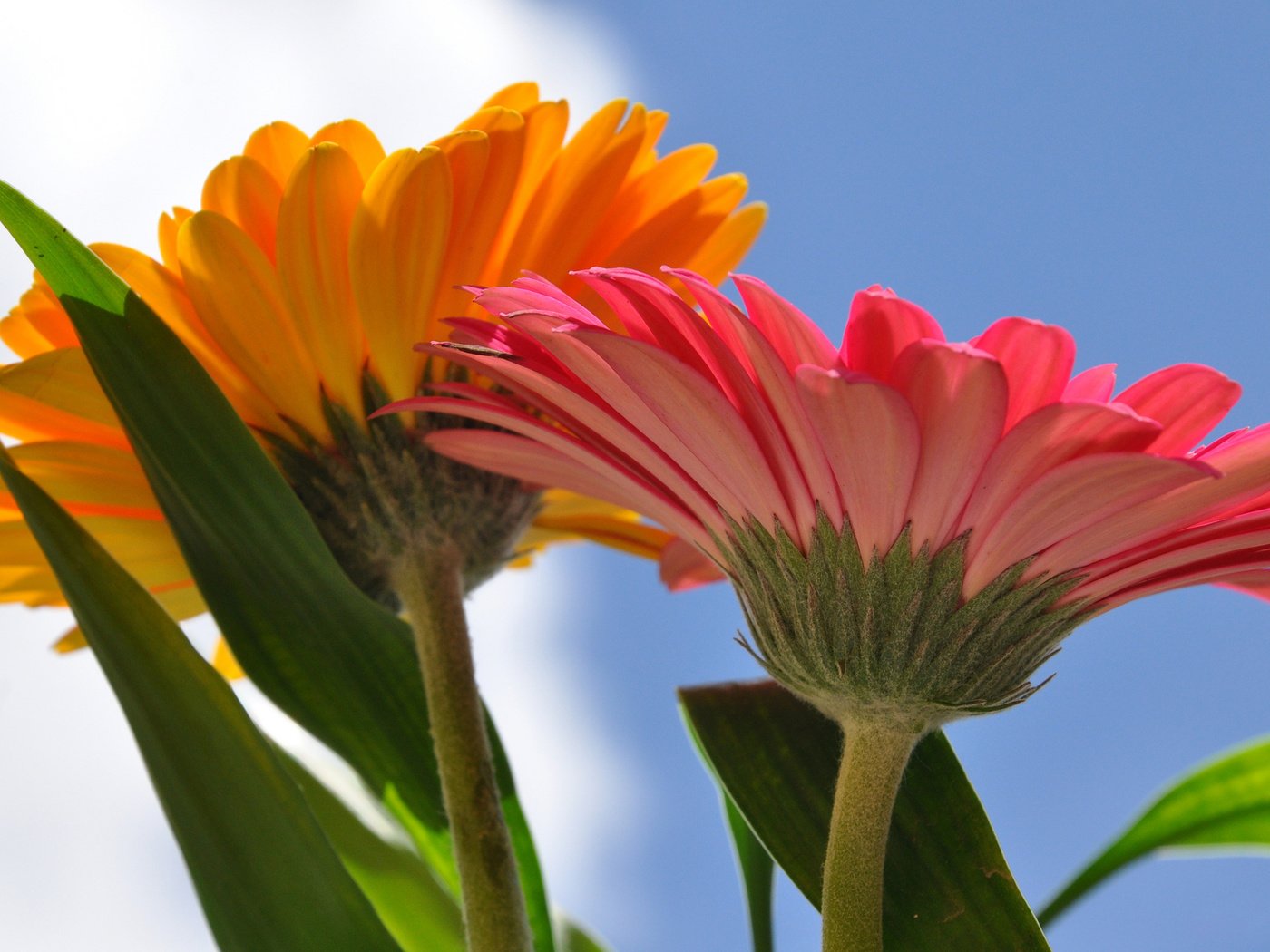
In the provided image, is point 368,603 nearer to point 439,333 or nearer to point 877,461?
point 439,333

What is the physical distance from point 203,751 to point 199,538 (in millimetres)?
73

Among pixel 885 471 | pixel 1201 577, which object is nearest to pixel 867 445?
pixel 885 471

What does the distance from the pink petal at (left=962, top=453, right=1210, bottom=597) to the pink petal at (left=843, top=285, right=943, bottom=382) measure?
0.15ft

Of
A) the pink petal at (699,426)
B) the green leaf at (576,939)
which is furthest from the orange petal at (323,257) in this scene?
the green leaf at (576,939)

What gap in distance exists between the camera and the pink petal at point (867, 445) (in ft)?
0.96

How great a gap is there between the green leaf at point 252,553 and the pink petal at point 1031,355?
221 millimetres

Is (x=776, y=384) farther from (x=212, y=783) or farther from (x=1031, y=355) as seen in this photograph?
(x=212, y=783)

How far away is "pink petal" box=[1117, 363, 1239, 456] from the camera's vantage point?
31cm

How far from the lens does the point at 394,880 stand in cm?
60

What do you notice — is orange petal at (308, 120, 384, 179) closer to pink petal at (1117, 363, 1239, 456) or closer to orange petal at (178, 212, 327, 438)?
orange petal at (178, 212, 327, 438)

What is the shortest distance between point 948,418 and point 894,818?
17cm

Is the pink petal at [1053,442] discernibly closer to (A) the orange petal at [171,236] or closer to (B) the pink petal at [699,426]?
(B) the pink petal at [699,426]

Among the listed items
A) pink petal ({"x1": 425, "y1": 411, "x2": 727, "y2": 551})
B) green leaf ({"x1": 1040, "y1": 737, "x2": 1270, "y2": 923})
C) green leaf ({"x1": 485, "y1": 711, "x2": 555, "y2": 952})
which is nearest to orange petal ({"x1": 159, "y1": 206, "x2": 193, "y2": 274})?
pink petal ({"x1": 425, "y1": 411, "x2": 727, "y2": 551})

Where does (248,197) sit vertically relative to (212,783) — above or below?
above
